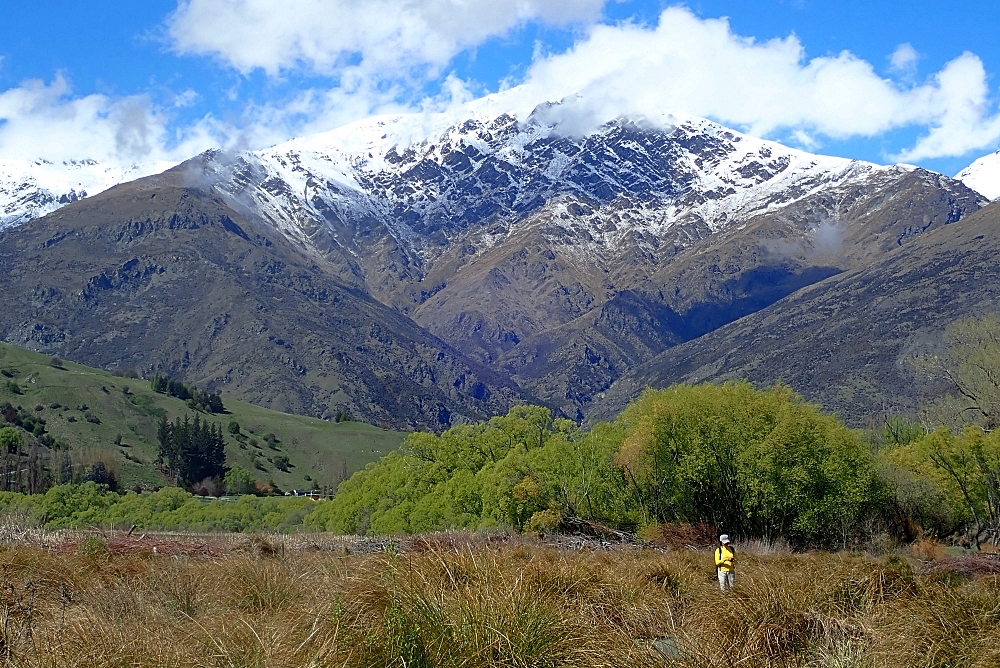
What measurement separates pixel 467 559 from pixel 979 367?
7352 centimetres

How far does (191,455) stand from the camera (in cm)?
17850

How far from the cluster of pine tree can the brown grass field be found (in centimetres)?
17012

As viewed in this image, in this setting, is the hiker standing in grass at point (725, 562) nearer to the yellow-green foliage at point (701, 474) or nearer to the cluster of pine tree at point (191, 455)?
the yellow-green foliage at point (701, 474)

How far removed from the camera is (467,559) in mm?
10008

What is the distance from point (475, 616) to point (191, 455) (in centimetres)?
18331

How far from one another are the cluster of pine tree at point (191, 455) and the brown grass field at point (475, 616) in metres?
170

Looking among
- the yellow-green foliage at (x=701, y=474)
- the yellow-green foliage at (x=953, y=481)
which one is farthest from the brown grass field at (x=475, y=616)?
the yellow-green foliage at (x=953, y=481)

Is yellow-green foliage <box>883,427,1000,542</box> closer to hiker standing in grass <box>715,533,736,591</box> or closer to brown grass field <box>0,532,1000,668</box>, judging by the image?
hiker standing in grass <box>715,533,736,591</box>

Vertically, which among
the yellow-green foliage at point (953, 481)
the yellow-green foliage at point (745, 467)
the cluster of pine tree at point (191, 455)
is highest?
the cluster of pine tree at point (191, 455)

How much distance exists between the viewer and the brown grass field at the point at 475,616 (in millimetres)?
7422

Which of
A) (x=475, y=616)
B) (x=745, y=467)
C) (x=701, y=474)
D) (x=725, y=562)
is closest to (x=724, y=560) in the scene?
(x=725, y=562)

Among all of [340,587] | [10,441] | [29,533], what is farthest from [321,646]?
[10,441]

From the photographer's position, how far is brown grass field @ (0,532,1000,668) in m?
7.42

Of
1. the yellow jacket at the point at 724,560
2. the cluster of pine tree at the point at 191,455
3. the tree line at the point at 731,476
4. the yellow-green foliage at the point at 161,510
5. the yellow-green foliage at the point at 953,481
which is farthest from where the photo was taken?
the cluster of pine tree at the point at 191,455
